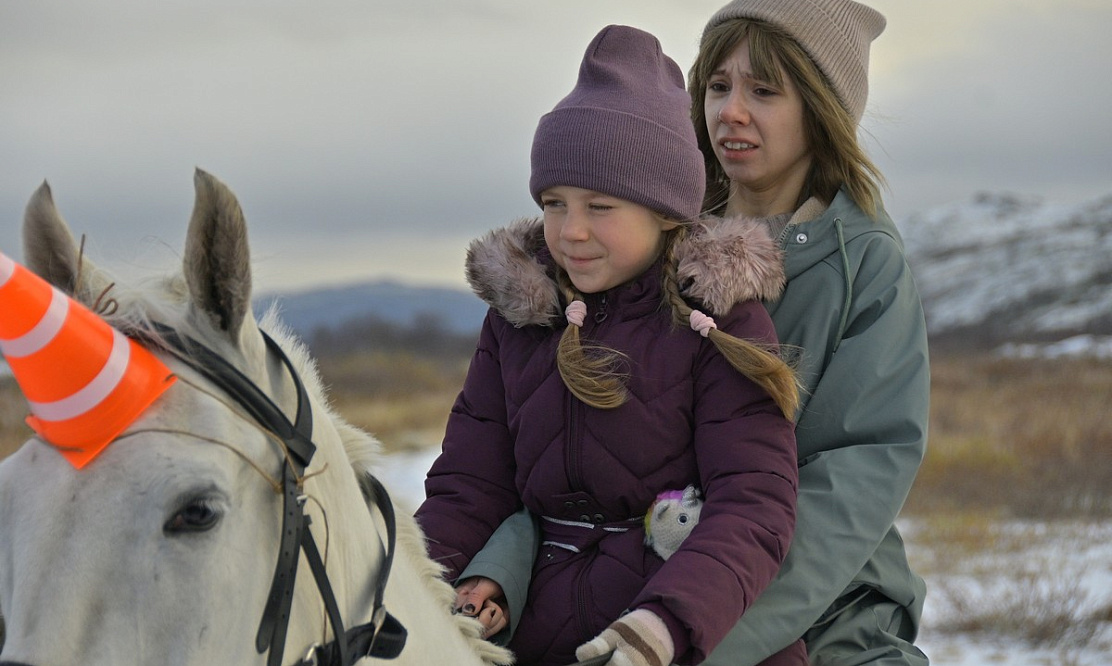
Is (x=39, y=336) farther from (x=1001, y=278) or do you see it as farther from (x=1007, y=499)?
(x=1001, y=278)

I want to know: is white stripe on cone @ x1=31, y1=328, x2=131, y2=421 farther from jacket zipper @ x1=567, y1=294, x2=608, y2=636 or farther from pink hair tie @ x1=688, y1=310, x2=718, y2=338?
pink hair tie @ x1=688, y1=310, x2=718, y2=338

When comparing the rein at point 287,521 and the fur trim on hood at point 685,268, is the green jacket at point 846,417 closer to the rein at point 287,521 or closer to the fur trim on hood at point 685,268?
the fur trim on hood at point 685,268

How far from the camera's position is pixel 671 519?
225 cm

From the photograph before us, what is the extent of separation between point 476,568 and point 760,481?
29.1 inches

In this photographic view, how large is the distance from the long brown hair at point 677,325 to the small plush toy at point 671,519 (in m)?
0.25

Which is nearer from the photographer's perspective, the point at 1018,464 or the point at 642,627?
the point at 642,627

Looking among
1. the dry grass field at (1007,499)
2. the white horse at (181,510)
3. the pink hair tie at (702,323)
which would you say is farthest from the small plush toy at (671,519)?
the dry grass field at (1007,499)

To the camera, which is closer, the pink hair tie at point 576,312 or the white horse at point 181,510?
the white horse at point 181,510

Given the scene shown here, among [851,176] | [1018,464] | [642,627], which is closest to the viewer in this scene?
[642,627]

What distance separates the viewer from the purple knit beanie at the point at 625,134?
7.98 ft

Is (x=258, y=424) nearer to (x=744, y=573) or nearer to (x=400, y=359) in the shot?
(x=744, y=573)

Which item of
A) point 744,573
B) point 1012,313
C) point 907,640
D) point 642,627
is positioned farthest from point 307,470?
point 1012,313

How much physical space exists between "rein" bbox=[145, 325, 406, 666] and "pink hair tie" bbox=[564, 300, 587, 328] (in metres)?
0.92

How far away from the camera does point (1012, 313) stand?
56.2 meters
